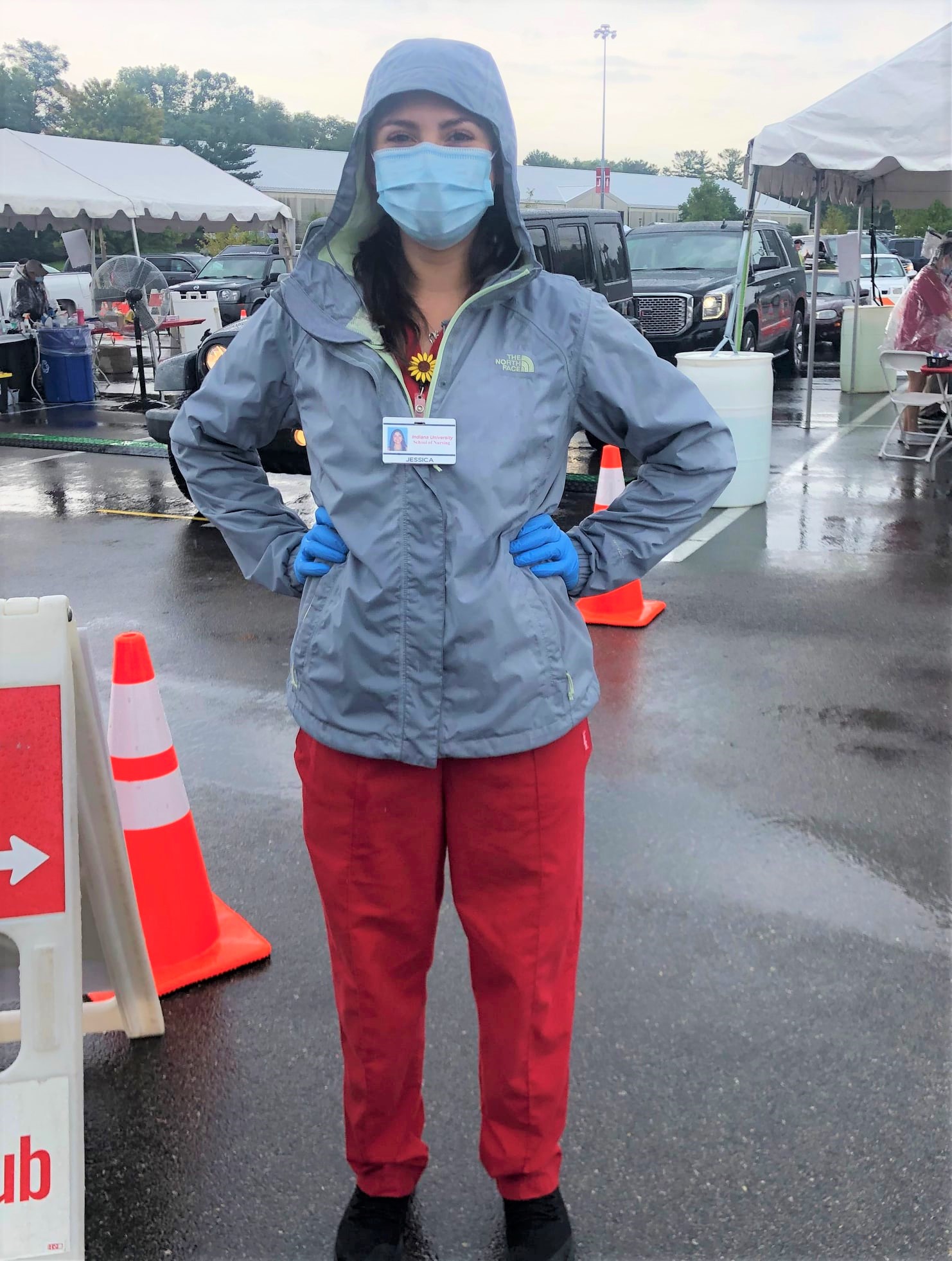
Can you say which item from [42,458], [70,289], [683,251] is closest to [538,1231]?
[42,458]

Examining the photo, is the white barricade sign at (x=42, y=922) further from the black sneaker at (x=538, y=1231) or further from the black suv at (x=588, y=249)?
the black suv at (x=588, y=249)

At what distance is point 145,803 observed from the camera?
3.18 m

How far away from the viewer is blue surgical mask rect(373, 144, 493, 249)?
2066 millimetres

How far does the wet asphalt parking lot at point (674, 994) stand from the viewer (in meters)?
2.41

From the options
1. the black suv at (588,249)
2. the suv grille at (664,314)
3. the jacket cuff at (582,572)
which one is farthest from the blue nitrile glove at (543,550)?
the suv grille at (664,314)

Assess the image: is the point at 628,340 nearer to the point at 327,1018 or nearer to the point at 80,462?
the point at 327,1018

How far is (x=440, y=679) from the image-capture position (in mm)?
2039

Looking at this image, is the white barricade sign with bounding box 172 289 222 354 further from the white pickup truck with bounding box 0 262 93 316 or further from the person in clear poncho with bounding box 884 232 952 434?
the person in clear poncho with bounding box 884 232 952 434

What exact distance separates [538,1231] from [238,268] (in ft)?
90.8

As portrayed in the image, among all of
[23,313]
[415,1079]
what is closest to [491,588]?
[415,1079]

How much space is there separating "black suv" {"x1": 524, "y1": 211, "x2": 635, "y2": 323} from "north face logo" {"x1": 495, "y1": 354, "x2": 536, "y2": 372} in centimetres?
940

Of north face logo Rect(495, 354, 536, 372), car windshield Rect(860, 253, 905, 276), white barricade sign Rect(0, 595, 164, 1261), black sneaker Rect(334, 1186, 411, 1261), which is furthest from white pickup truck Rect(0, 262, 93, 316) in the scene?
black sneaker Rect(334, 1186, 411, 1261)

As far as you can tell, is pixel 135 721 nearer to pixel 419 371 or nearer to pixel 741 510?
pixel 419 371

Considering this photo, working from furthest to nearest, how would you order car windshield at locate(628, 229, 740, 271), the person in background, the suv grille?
1. the person in background
2. car windshield at locate(628, 229, 740, 271)
3. the suv grille
